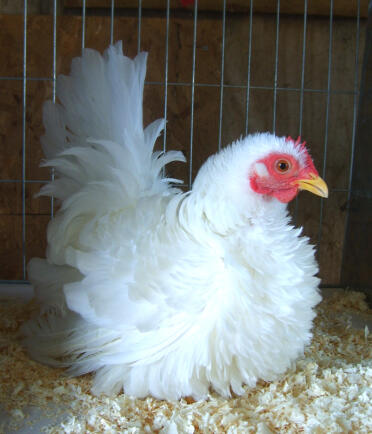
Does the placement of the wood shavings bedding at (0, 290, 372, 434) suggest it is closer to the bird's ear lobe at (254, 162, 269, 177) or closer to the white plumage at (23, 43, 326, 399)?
the white plumage at (23, 43, 326, 399)

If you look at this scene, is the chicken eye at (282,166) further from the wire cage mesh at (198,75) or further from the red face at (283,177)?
the wire cage mesh at (198,75)

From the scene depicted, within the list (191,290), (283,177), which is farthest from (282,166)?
(191,290)

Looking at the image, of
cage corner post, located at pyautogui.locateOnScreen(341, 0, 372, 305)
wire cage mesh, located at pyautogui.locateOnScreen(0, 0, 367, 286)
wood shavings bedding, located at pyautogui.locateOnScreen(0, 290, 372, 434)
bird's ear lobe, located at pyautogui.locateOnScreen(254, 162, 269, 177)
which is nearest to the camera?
wood shavings bedding, located at pyautogui.locateOnScreen(0, 290, 372, 434)

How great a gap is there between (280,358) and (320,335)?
59cm

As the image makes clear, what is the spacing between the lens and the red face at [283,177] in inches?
59.1

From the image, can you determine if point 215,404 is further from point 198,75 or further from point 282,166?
point 198,75

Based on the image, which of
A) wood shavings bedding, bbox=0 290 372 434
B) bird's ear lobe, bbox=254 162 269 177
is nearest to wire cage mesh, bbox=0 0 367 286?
wood shavings bedding, bbox=0 290 372 434

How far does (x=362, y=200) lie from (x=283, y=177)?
4.17 feet

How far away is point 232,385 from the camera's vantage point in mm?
1543

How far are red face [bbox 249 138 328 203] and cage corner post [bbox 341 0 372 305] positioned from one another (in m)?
1.12

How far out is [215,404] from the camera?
4.92 feet

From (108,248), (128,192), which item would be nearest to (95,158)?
(128,192)

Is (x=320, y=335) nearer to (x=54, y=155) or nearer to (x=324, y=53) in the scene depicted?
(x=54, y=155)

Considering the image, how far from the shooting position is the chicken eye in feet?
4.93
